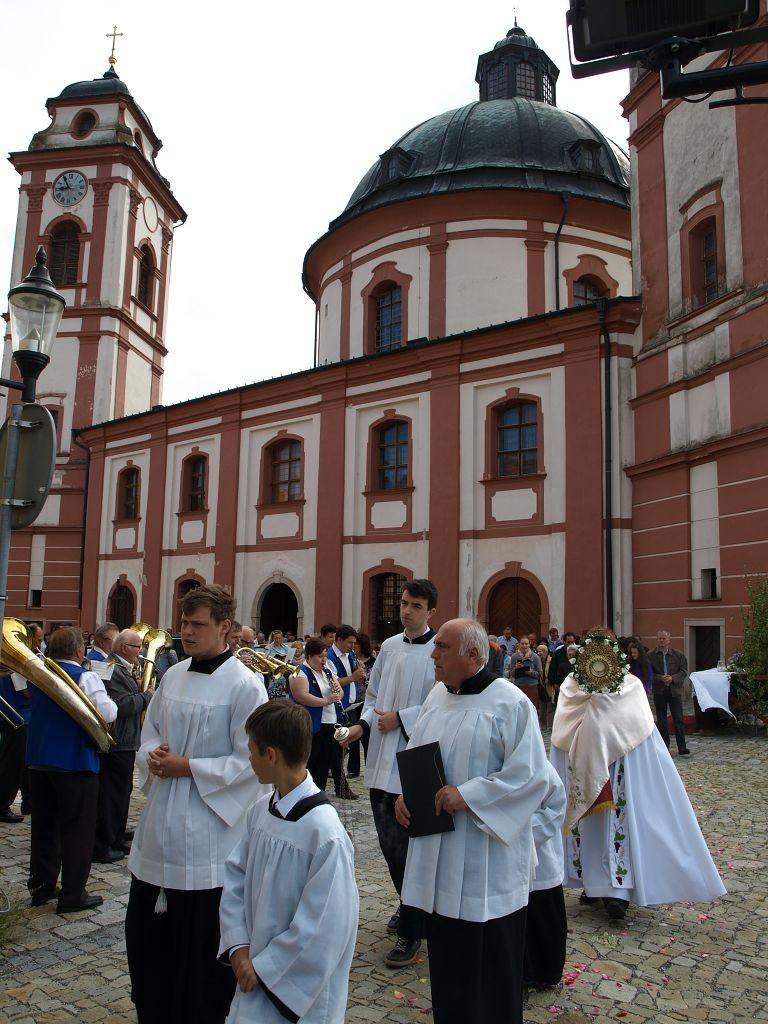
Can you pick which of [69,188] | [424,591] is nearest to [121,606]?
[69,188]

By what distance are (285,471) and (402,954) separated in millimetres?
20575

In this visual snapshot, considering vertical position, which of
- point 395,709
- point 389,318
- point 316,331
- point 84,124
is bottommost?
point 395,709

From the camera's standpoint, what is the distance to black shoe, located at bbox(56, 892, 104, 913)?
5578 millimetres

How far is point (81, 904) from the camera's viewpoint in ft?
18.4

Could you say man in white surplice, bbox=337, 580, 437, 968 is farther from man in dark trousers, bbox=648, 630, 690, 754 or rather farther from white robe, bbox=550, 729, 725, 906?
man in dark trousers, bbox=648, 630, 690, 754

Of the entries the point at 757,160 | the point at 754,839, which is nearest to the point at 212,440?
the point at 757,160

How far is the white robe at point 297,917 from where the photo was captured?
2.66 m

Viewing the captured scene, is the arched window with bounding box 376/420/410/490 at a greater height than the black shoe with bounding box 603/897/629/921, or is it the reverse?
the arched window with bounding box 376/420/410/490

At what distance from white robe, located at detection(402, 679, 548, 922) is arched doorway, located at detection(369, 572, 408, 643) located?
18.0m

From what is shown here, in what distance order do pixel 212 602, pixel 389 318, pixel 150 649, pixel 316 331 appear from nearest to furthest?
pixel 212 602 < pixel 150 649 < pixel 389 318 < pixel 316 331

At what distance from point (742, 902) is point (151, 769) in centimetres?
445

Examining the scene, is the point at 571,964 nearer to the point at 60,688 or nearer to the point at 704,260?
the point at 60,688

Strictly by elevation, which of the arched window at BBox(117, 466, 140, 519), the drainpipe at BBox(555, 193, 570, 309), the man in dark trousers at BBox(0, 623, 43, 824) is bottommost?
the man in dark trousers at BBox(0, 623, 43, 824)

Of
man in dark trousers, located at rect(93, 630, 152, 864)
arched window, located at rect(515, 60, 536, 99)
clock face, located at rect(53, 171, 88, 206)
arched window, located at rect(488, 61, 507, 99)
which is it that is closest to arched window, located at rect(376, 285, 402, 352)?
arched window, located at rect(488, 61, 507, 99)
